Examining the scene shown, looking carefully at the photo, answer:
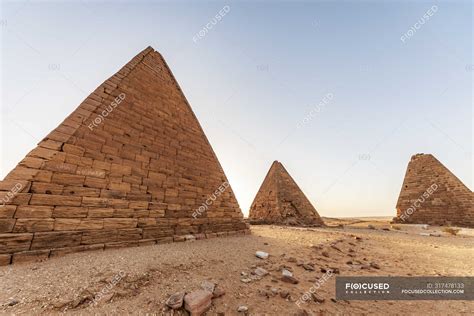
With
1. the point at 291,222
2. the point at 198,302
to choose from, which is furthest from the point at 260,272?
the point at 291,222

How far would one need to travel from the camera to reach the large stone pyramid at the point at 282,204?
1446 cm

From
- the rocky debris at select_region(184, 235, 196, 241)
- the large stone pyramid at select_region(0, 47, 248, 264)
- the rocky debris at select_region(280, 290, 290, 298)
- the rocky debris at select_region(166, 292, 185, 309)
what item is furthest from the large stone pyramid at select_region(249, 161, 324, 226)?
the rocky debris at select_region(166, 292, 185, 309)

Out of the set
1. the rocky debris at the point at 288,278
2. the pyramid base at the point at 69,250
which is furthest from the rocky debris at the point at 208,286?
the pyramid base at the point at 69,250

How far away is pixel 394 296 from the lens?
10.3ft

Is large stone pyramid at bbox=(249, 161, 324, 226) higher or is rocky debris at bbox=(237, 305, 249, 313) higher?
→ large stone pyramid at bbox=(249, 161, 324, 226)

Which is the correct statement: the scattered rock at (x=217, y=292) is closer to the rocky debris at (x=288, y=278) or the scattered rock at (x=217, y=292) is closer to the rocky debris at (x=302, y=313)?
the rocky debris at (x=302, y=313)

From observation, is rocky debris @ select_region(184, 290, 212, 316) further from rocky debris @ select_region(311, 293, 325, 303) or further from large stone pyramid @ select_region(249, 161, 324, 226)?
large stone pyramid @ select_region(249, 161, 324, 226)

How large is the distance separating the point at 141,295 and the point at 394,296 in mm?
3678

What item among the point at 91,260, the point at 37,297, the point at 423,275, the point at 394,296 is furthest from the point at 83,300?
the point at 423,275

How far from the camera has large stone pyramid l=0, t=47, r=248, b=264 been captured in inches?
137

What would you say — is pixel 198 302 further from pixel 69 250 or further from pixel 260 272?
pixel 69 250

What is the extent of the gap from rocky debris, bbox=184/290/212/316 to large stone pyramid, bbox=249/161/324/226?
12.3 metres

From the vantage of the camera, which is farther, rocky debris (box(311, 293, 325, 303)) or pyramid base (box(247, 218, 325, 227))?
pyramid base (box(247, 218, 325, 227))

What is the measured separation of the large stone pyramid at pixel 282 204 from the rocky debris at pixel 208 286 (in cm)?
1196
